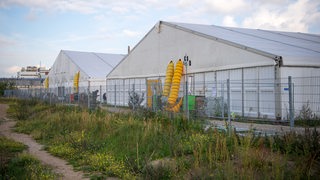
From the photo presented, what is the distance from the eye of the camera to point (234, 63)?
56.4 feet

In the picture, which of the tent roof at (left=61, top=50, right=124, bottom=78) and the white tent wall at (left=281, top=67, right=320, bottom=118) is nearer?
the white tent wall at (left=281, top=67, right=320, bottom=118)

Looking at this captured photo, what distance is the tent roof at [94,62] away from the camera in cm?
3666

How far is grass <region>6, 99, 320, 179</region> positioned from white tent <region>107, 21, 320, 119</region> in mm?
2861

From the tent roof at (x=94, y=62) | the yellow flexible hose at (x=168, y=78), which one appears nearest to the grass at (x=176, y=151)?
the yellow flexible hose at (x=168, y=78)

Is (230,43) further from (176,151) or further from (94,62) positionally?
(94,62)

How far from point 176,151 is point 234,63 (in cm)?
1049

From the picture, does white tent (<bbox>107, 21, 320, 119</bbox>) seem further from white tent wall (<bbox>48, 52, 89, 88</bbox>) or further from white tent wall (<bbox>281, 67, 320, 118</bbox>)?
white tent wall (<bbox>48, 52, 89, 88</bbox>)

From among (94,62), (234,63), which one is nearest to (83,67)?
(94,62)

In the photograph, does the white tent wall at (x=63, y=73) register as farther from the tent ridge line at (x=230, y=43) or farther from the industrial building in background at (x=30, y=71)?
the industrial building in background at (x=30, y=71)

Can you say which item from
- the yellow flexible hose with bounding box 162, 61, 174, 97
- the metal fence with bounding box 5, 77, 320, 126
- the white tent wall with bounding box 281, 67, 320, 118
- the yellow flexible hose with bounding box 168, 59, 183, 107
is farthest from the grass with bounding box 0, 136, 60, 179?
the yellow flexible hose with bounding box 162, 61, 174, 97

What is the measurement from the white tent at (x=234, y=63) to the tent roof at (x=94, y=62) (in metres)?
8.46

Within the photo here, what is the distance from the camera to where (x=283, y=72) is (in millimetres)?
14547

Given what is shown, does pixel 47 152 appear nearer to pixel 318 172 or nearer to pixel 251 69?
pixel 318 172

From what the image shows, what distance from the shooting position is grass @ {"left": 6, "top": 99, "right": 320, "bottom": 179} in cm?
547
